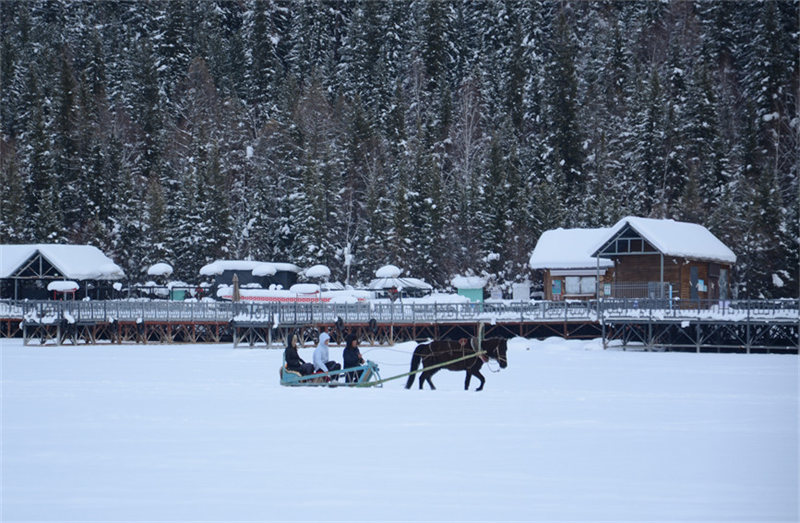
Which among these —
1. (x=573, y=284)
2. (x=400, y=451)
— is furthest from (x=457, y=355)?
(x=573, y=284)

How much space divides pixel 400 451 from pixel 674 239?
33536 millimetres

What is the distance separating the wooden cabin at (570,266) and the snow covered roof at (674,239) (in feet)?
15.8

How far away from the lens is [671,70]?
73.5m

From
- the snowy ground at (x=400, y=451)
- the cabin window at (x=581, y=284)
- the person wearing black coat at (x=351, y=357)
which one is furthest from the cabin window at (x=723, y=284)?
the person wearing black coat at (x=351, y=357)

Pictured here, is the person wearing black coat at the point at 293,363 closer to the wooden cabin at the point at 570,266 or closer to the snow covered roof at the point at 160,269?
the wooden cabin at the point at 570,266

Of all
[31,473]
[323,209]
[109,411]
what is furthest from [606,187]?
[31,473]

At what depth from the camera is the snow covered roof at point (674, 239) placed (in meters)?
40.2

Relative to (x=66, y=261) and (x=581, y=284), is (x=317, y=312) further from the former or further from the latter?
(x=66, y=261)

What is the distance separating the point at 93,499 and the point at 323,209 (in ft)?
170

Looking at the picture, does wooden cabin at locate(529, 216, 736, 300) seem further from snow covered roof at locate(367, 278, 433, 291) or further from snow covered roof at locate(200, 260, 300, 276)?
snow covered roof at locate(200, 260, 300, 276)

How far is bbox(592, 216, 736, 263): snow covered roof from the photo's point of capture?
40.2 meters

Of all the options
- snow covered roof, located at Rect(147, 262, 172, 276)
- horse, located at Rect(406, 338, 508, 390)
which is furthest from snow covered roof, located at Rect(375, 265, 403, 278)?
horse, located at Rect(406, 338, 508, 390)

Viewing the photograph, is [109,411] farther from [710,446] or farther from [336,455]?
[710,446]

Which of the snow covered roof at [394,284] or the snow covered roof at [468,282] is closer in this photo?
the snow covered roof at [394,284]
